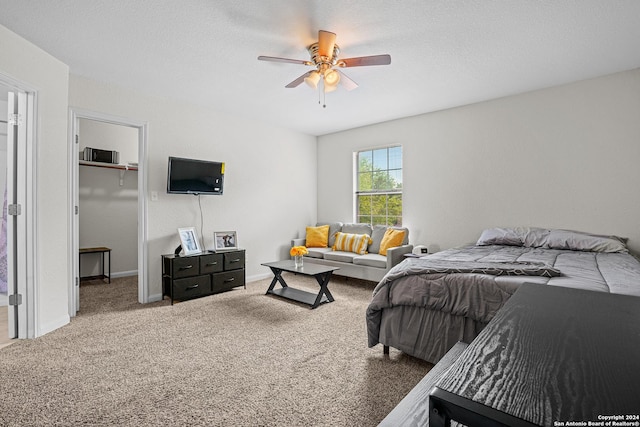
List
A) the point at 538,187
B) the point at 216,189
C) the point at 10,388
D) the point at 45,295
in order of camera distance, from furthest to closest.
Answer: the point at 216,189, the point at 538,187, the point at 45,295, the point at 10,388

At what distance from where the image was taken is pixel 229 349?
2484 mm

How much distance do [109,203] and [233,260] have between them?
2702 mm

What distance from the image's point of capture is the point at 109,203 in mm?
5215

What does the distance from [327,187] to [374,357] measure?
401 centimetres

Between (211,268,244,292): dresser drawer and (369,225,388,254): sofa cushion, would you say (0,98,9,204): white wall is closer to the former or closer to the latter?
(211,268,244,292): dresser drawer

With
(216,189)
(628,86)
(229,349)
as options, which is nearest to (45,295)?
(229,349)

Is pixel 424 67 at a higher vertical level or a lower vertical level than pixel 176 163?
higher

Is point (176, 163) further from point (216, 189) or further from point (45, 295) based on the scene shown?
point (45, 295)

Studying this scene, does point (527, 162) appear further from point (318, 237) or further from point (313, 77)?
point (318, 237)

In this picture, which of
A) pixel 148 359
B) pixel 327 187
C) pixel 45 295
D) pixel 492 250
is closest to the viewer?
pixel 148 359

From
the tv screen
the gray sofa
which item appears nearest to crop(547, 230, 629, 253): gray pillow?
the gray sofa

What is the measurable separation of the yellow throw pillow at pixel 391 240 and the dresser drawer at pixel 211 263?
7.70 feet

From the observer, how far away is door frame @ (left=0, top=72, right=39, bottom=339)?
2.70 metres

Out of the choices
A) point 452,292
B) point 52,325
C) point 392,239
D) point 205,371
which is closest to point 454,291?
Answer: point 452,292
